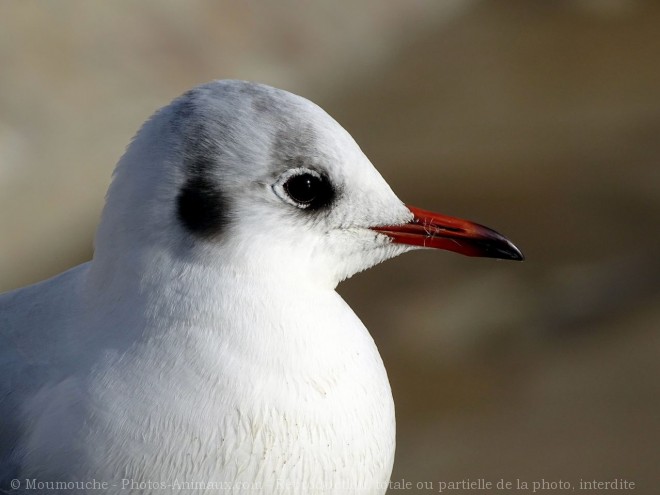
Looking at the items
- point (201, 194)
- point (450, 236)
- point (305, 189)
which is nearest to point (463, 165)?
point (450, 236)

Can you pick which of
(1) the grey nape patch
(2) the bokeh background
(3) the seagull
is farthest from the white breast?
(2) the bokeh background

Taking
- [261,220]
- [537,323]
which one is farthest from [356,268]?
[537,323]

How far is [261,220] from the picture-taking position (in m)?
1.79

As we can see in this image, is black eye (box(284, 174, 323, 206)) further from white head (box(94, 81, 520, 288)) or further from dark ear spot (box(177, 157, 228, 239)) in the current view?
dark ear spot (box(177, 157, 228, 239))

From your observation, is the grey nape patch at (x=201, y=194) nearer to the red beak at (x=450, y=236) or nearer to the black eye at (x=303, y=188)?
the black eye at (x=303, y=188)

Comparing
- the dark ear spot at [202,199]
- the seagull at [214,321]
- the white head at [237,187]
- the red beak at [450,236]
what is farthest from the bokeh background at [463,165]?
the dark ear spot at [202,199]

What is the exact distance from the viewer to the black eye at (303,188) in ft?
5.97

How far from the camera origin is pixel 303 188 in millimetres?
1827

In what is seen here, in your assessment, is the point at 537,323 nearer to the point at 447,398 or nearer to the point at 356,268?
the point at 447,398

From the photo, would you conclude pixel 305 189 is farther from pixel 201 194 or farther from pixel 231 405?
pixel 231 405

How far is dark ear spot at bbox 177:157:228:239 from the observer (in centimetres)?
177

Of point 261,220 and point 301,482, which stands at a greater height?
point 261,220

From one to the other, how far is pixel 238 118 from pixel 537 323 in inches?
105

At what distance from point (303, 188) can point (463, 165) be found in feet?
10.6
